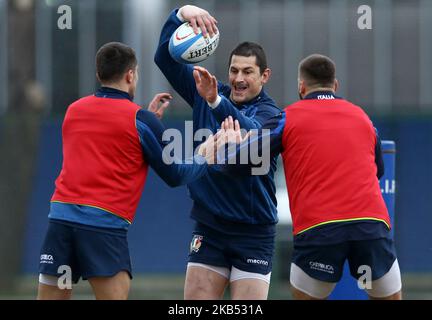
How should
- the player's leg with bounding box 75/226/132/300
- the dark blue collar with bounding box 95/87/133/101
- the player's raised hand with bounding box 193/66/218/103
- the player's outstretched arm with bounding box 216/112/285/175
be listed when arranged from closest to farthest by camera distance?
the player's leg with bounding box 75/226/132/300 < the dark blue collar with bounding box 95/87/133/101 < the player's outstretched arm with bounding box 216/112/285/175 < the player's raised hand with bounding box 193/66/218/103

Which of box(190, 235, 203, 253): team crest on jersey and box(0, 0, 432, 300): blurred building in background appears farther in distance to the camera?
box(0, 0, 432, 300): blurred building in background

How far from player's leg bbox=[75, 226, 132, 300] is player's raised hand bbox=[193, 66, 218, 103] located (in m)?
1.26

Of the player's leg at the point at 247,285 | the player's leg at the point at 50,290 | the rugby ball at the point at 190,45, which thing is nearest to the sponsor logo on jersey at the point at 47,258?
the player's leg at the point at 50,290

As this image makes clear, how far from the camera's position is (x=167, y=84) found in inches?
522

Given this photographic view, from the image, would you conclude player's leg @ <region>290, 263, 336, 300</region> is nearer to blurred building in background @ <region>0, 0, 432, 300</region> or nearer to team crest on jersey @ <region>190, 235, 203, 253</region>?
team crest on jersey @ <region>190, 235, 203, 253</region>

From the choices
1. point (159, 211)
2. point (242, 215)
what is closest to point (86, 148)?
point (242, 215)

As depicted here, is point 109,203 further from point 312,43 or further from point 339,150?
point 312,43

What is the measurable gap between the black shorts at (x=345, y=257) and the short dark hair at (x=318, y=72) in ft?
3.47

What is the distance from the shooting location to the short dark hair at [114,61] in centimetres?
595

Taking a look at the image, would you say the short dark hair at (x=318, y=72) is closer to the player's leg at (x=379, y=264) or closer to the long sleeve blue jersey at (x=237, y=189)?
the long sleeve blue jersey at (x=237, y=189)

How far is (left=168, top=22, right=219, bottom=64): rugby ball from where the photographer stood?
260 inches
